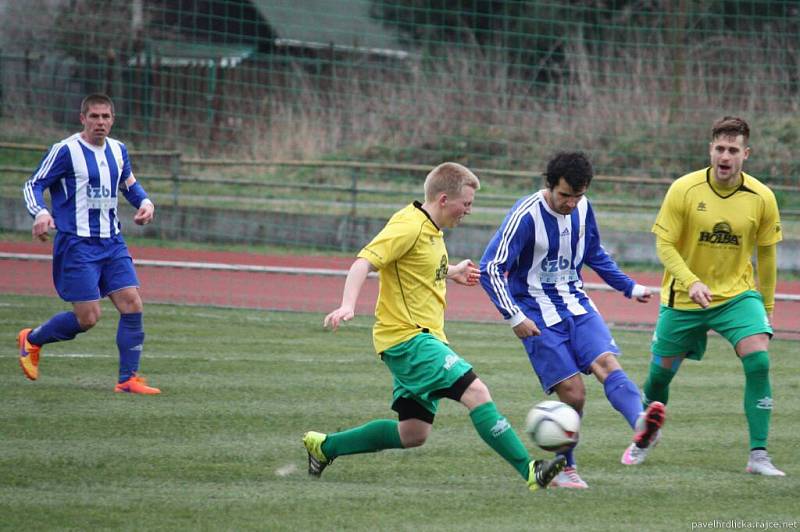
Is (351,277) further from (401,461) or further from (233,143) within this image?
(233,143)

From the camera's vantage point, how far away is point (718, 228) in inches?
258

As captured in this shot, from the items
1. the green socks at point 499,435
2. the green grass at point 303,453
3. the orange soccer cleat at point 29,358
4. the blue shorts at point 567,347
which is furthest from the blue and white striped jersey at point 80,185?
the green socks at point 499,435

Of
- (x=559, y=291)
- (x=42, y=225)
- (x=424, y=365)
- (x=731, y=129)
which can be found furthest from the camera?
(x=42, y=225)

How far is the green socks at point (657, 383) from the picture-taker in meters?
6.89

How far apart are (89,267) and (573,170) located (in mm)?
3859

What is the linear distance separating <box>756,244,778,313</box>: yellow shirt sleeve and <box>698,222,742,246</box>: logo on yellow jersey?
7.7 inches

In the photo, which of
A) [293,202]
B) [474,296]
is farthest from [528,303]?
[293,202]

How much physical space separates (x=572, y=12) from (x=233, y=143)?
6.95 meters

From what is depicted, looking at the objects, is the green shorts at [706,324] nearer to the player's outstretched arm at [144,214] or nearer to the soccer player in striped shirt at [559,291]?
the soccer player in striped shirt at [559,291]

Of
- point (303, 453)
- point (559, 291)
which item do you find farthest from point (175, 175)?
point (559, 291)

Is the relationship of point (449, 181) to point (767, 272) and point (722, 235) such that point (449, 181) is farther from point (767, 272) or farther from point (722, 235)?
point (767, 272)

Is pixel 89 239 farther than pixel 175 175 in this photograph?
No

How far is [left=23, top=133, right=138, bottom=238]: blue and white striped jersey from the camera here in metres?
8.34

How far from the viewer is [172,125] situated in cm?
1856
